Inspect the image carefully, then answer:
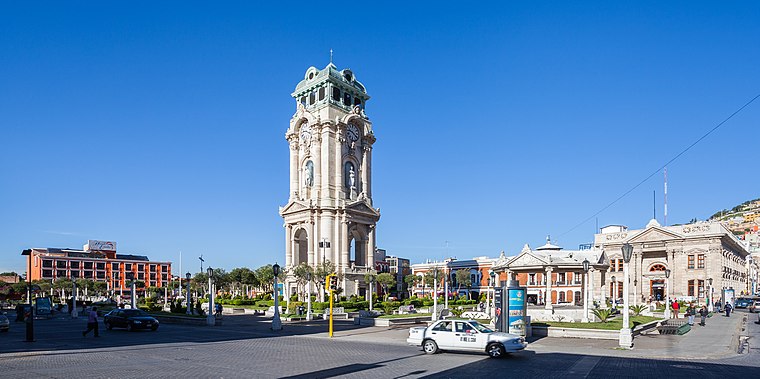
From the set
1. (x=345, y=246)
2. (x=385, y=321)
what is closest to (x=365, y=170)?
(x=345, y=246)

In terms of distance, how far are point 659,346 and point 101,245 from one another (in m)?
164

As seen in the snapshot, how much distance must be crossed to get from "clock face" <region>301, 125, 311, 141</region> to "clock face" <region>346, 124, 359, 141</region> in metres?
6.30

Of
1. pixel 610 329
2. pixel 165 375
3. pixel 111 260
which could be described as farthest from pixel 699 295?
pixel 111 260

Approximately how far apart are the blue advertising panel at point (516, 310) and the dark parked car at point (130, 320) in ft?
80.6

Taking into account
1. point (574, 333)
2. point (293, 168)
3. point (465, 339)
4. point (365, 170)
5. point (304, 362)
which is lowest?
point (574, 333)

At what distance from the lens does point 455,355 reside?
2462 centimetres

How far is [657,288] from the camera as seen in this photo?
9194 cm

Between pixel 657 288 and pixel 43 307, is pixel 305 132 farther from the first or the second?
pixel 657 288

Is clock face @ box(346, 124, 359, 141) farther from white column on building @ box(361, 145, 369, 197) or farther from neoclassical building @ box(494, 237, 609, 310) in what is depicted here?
neoclassical building @ box(494, 237, 609, 310)

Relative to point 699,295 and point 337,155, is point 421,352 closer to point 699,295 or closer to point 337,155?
point 337,155

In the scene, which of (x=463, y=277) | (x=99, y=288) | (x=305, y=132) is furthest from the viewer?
(x=99, y=288)

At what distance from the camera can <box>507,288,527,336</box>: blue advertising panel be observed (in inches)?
1168

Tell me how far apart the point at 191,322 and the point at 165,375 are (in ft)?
102

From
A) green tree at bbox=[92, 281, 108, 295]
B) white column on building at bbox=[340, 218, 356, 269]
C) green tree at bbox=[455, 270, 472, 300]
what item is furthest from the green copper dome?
green tree at bbox=[92, 281, 108, 295]
